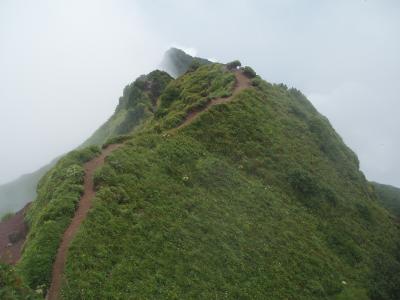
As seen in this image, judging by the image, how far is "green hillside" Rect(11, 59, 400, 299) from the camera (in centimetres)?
2731

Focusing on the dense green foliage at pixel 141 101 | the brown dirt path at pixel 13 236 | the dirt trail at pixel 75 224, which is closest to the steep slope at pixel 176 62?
the dense green foliage at pixel 141 101

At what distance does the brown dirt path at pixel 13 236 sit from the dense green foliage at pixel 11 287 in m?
9.02

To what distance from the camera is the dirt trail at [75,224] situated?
79.9 ft

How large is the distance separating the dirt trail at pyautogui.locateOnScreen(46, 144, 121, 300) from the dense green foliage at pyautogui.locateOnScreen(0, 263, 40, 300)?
2606 mm

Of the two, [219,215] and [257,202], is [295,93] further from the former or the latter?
[219,215]

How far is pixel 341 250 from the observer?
3994 centimetres

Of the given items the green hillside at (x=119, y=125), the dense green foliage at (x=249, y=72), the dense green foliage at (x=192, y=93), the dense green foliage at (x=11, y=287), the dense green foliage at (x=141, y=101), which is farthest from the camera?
the green hillside at (x=119, y=125)

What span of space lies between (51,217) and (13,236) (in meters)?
6.42

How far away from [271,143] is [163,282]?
2635 cm

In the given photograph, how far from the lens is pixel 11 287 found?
20.0m

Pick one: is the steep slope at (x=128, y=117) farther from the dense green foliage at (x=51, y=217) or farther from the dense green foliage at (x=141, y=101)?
the dense green foliage at (x=51, y=217)

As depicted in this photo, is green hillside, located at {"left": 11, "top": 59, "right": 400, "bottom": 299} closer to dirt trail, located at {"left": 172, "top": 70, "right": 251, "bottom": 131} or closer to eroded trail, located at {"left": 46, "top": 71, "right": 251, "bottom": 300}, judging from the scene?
→ eroded trail, located at {"left": 46, "top": 71, "right": 251, "bottom": 300}

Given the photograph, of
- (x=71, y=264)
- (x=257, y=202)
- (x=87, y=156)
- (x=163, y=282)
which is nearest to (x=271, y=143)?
(x=257, y=202)

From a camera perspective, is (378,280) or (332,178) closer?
(378,280)
